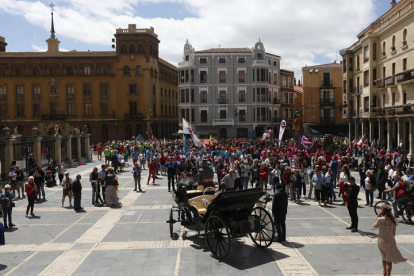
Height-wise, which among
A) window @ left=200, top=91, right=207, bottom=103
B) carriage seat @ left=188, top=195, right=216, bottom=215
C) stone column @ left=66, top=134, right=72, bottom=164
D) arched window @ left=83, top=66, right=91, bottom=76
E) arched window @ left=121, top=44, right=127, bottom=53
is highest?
arched window @ left=121, top=44, right=127, bottom=53

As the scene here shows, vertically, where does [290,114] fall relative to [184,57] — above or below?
below

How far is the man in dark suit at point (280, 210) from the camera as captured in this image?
10.3 m

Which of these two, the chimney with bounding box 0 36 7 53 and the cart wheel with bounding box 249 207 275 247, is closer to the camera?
the cart wheel with bounding box 249 207 275 247

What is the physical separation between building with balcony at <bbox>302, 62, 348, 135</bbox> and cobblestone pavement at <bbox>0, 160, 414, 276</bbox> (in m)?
51.8

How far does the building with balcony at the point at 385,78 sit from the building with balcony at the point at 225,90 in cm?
1408

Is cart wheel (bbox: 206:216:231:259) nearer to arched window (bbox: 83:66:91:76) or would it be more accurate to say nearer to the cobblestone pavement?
the cobblestone pavement

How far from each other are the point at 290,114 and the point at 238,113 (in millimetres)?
12329

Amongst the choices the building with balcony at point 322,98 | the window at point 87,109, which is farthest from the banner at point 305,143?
the window at point 87,109

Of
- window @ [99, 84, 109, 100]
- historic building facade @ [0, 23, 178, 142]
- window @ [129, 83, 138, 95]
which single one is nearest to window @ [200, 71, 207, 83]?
historic building facade @ [0, 23, 178, 142]

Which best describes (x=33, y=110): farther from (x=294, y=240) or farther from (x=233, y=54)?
(x=294, y=240)

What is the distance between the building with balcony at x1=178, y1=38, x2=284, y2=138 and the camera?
58719 millimetres

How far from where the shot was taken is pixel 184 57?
58.7m

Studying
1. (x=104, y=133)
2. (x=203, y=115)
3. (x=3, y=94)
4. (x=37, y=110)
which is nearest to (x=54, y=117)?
(x=37, y=110)

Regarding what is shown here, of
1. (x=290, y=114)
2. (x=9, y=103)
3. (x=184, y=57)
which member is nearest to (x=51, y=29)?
(x=9, y=103)
